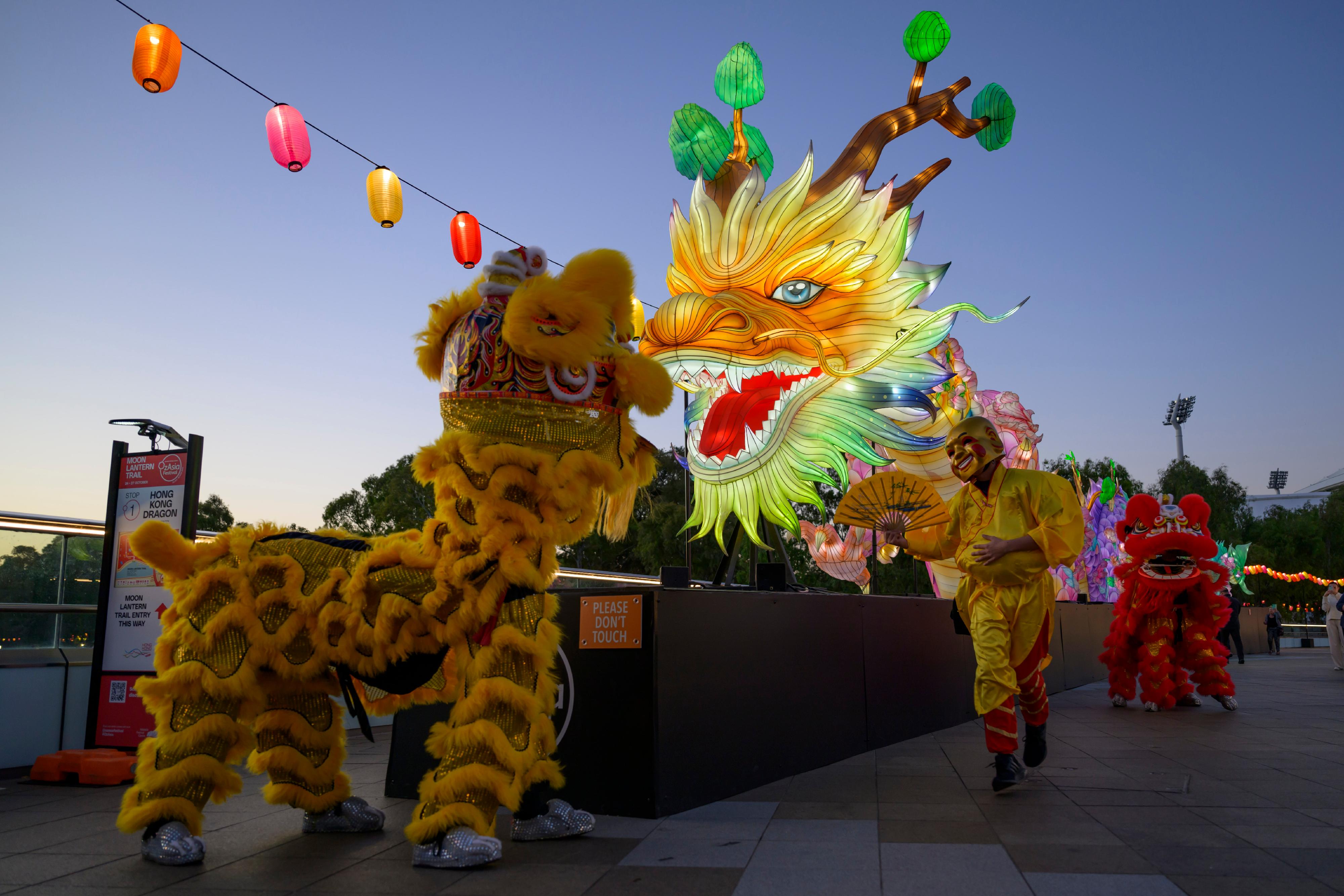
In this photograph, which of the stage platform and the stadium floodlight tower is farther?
the stadium floodlight tower

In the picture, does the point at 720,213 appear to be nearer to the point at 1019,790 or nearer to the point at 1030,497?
the point at 1030,497

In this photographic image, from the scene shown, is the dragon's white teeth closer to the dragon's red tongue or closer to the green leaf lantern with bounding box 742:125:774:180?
the dragon's red tongue

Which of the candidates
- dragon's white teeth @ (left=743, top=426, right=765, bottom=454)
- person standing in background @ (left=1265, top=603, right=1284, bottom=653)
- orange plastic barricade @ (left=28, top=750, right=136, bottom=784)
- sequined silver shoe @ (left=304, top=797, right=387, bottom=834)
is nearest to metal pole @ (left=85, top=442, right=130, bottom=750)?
orange plastic barricade @ (left=28, top=750, right=136, bottom=784)

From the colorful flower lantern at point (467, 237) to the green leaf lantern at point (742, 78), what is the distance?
224cm

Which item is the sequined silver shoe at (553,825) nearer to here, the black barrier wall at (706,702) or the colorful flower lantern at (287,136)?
the black barrier wall at (706,702)

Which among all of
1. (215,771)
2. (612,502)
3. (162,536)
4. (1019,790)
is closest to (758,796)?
(1019,790)

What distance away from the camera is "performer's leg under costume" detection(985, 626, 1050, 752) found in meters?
3.92

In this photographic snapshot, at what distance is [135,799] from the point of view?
2.79 meters

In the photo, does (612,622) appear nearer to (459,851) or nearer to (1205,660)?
(459,851)

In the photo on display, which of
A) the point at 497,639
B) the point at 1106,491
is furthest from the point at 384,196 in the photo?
the point at 1106,491

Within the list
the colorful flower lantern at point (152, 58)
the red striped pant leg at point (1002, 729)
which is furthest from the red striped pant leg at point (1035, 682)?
the colorful flower lantern at point (152, 58)

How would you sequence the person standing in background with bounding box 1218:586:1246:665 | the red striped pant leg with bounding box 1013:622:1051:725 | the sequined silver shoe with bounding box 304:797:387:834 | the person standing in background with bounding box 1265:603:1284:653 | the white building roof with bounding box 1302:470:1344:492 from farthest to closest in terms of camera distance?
the white building roof with bounding box 1302:470:1344:492
the person standing in background with bounding box 1265:603:1284:653
the person standing in background with bounding box 1218:586:1246:665
the red striped pant leg with bounding box 1013:622:1051:725
the sequined silver shoe with bounding box 304:797:387:834

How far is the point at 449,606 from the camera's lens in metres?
2.82

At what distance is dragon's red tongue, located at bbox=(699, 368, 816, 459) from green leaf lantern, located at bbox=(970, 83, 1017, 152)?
3165 mm
